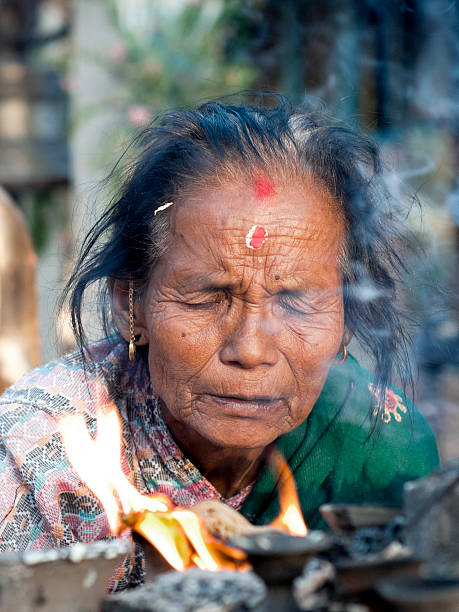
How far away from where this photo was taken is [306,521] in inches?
98.6

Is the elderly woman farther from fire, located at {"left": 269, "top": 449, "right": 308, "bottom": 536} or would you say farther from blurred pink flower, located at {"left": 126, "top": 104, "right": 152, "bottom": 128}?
blurred pink flower, located at {"left": 126, "top": 104, "right": 152, "bottom": 128}

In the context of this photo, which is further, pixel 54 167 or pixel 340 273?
pixel 54 167

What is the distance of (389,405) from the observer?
2.74 meters

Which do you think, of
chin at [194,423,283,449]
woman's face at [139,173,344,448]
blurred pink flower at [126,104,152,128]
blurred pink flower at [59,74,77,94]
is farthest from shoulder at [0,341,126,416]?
blurred pink flower at [59,74,77,94]

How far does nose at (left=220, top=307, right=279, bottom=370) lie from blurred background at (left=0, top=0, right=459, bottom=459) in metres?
0.81

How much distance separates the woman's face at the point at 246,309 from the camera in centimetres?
215

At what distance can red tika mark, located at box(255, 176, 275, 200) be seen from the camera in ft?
7.30

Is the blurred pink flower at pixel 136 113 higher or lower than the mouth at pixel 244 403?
higher

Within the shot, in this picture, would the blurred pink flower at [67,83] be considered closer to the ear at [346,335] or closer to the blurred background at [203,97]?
the blurred background at [203,97]

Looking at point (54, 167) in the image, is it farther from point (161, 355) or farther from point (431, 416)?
point (161, 355)

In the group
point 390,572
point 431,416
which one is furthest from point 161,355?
point 431,416

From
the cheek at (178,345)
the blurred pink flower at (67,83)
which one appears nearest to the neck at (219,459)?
the cheek at (178,345)

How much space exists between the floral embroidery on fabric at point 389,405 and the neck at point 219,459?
46 cm

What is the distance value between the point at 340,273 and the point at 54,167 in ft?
26.7
